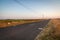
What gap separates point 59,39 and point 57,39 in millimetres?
166

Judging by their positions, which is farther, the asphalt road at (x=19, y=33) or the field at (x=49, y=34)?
the asphalt road at (x=19, y=33)

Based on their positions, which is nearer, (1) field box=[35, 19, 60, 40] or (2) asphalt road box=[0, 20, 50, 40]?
(1) field box=[35, 19, 60, 40]

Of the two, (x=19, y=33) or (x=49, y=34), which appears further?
(x=19, y=33)

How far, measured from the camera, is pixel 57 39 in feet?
35.1

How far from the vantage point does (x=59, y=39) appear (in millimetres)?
10594

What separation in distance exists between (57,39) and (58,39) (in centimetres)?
12

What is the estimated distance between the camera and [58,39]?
416 inches

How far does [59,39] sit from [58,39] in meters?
0.08

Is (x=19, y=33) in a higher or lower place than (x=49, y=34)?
lower
